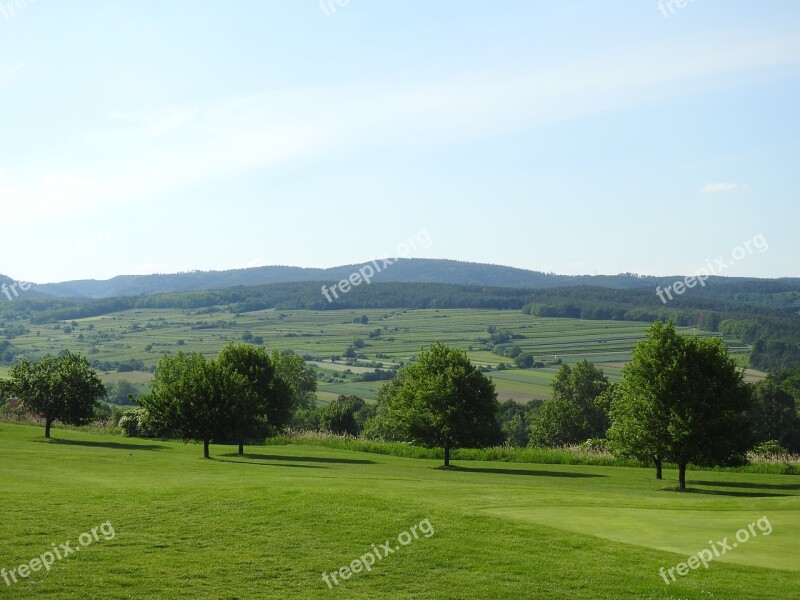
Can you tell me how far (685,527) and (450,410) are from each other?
31727 mm

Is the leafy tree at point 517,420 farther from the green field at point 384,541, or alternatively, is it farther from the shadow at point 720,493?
the green field at point 384,541

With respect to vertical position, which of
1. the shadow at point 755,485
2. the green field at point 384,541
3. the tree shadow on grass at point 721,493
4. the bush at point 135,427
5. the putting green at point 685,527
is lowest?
the bush at point 135,427

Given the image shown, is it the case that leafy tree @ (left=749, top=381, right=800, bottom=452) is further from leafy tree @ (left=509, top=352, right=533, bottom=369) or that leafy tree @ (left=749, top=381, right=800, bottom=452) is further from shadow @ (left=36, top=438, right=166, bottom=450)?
leafy tree @ (left=509, top=352, right=533, bottom=369)

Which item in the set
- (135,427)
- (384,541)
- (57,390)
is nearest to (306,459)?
(57,390)

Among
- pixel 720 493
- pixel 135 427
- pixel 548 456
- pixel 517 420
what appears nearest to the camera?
pixel 720 493

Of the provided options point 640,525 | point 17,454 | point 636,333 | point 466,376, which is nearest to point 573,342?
point 636,333

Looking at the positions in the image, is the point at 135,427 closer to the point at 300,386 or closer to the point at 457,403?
the point at 457,403

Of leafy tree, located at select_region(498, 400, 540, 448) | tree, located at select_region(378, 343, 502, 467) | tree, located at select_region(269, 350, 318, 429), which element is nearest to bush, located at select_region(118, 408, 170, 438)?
tree, located at select_region(269, 350, 318, 429)

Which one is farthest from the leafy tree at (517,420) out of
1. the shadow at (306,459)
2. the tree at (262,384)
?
the shadow at (306,459)

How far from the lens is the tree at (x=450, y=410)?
54.4 m

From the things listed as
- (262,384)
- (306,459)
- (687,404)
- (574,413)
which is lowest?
(306,459)

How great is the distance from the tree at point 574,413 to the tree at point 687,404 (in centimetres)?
3772

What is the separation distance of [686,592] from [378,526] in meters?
8.22

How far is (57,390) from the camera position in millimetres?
62531
